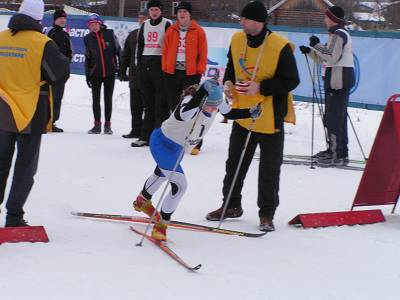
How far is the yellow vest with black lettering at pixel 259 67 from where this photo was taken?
15.9 feet

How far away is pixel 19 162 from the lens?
4.36m

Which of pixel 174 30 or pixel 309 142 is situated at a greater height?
pixel 174 30

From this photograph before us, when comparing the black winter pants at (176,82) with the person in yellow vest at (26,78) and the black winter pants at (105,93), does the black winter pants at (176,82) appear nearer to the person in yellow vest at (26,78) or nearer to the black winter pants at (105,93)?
the black winter pants at (105,93)

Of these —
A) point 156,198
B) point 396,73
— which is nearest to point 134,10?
point 396,73

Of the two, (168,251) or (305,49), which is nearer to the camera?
(168,251)

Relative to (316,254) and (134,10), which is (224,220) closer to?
(316,254)

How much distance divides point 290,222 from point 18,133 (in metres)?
2.34

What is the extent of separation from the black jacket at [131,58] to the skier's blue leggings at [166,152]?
4.84 metres

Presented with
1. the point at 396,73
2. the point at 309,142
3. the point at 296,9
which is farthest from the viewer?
the point at 296,9

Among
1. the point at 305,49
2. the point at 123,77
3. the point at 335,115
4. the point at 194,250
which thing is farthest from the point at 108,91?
the point at 194,250

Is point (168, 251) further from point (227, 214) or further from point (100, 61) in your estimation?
point (100, 61)

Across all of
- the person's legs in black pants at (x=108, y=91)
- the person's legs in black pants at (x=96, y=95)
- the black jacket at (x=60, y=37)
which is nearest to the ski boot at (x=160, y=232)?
the person's legs in black pants at (x=108, y=91)

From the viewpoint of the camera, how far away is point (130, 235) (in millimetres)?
4590

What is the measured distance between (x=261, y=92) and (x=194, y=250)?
1.34m
